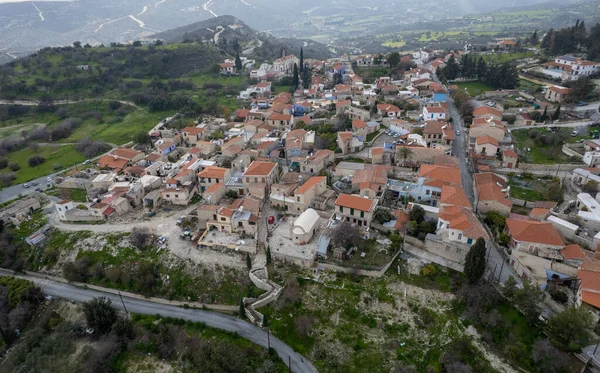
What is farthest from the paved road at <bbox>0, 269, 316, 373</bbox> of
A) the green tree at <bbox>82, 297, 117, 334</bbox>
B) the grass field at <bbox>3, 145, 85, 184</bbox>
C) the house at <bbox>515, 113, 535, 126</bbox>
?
the house at <bbox>515, 113, 535, 126</bbox>

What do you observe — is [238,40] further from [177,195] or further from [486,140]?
[486,140]

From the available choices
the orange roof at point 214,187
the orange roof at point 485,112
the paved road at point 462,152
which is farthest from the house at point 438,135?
the orange roof at point 214,187

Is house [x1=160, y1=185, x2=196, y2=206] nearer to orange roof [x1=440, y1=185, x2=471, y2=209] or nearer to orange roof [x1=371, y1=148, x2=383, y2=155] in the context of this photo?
orange roof [x1=371, y1=148, x2=383, y2=155]

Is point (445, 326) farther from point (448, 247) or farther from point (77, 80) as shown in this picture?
point (77, 80)

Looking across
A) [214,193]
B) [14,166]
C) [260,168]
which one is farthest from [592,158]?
[14,166]

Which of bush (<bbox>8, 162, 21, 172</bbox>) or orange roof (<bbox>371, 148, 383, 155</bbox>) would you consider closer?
orange roof (<bbox>371, 148, 383, 155</bbox>)

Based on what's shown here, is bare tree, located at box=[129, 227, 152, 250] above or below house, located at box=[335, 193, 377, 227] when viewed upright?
below

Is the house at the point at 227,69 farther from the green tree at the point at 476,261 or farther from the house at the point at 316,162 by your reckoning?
the green tree at the point at 476,261
